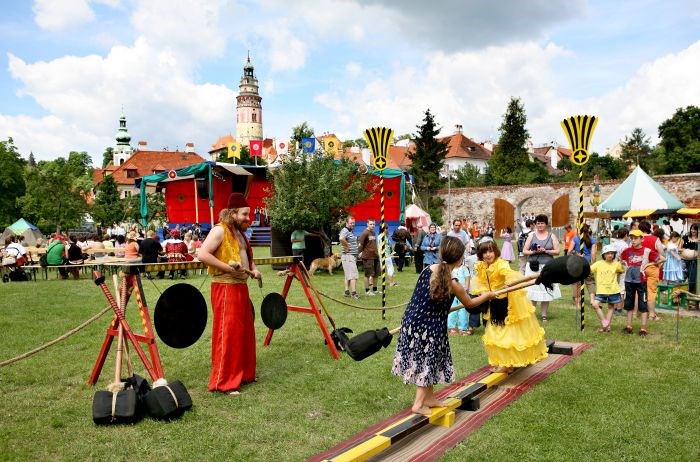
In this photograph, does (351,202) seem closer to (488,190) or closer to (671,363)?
(671,363)

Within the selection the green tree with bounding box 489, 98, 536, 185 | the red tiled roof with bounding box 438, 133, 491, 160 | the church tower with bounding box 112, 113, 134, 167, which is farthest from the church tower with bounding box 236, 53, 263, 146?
the green tree with bounding box 489, 98, 536, 185

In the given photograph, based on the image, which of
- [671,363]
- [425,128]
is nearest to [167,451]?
[671,363]

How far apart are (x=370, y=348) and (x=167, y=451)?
192 cm

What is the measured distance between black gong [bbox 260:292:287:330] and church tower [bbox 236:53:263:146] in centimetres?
12092

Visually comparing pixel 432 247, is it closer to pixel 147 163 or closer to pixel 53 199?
pixel 53 199

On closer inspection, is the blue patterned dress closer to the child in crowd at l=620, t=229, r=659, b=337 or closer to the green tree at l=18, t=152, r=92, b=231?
the child in crowd at l=620, t=229, r=659, b=337

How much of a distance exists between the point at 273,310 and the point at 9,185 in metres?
54.7

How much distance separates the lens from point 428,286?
4883 millimetres

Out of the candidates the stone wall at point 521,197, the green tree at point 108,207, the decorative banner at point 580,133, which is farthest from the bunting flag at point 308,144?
the green tree at point 108,207

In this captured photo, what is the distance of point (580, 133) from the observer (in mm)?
9062

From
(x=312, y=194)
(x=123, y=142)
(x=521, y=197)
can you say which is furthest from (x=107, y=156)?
(x=312, y=194)

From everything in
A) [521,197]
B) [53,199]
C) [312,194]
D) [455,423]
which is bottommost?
Answer: [455,423]

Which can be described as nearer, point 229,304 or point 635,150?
point 229,304

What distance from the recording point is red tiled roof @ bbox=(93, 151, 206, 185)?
85812 millimetres
